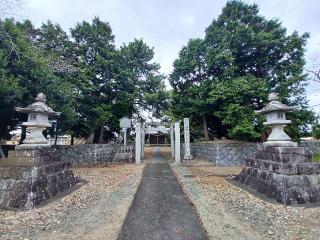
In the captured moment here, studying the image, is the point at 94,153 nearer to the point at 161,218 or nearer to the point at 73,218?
the point at 73,218

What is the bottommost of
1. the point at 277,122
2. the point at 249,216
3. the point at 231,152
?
the point at 249,216

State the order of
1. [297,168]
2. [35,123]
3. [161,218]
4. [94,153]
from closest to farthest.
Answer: [161,218], [297,168], [35,123], [94,153]

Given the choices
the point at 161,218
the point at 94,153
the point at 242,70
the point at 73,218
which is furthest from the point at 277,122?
the point at 94,153

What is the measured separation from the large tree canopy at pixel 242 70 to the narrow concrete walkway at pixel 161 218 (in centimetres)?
883

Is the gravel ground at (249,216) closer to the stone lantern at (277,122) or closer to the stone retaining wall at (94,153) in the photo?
the stone lantern at (277,122)

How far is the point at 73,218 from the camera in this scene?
5.25 meters

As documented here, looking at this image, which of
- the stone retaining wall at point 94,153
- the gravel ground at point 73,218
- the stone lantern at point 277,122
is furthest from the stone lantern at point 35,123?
the stone retaining wall at point 94,153

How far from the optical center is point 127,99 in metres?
17.2

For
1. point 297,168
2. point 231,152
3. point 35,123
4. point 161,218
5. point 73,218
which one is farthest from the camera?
point 231,152

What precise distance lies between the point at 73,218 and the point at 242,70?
581 inches

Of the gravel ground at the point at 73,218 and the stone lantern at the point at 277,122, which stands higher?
the stone lantern at the point at 277,122

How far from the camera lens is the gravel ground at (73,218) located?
438 centimetres

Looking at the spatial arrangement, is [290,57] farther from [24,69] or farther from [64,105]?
[24,69]

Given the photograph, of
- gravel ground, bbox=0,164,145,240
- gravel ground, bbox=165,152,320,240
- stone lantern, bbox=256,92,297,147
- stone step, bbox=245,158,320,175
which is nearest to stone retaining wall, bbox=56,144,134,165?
gravel ground, bbox=0,164,145,240
